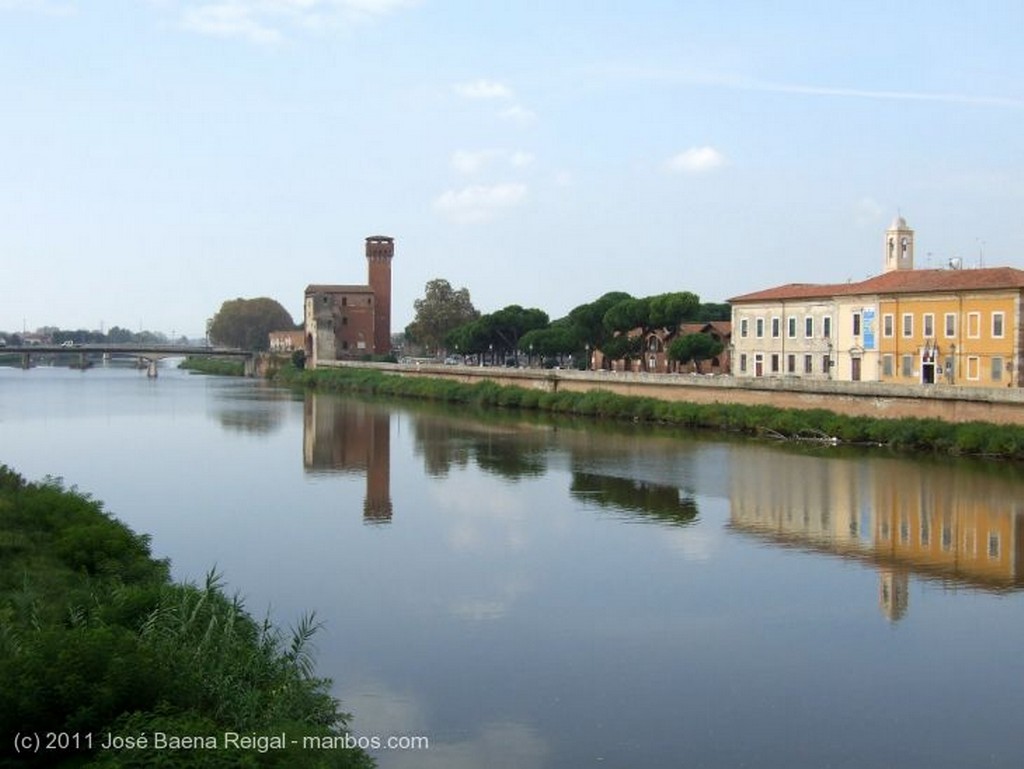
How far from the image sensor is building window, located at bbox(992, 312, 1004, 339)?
30234mm

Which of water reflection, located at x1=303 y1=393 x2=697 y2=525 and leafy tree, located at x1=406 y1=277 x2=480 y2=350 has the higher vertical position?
leafy tree, located at x1=406 y1=277 x2=480 y2=350

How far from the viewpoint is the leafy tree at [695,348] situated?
45.6 m

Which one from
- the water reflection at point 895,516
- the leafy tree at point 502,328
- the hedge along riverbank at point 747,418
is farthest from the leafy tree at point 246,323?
the water reflection at point 895,516

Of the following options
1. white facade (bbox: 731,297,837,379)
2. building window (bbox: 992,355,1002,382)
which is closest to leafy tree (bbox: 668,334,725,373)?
white facade (bbox: 731,297,837,379)

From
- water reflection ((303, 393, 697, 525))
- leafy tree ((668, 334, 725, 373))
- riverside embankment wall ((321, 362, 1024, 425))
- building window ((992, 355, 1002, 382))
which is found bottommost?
water reflection ((303, 393, 697, 525))

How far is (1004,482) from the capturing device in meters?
21.8

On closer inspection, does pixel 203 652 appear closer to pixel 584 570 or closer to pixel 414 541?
pixel 584 570

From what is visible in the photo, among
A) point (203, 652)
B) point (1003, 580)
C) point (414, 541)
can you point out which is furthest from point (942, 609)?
point (203, 652)

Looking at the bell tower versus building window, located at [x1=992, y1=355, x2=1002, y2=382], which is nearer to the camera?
building window, located at [x1=992, y1=355, x2=1002, y2=382]

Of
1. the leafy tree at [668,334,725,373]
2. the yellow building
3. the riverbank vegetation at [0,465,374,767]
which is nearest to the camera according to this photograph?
the riverbank vegetation at [0,465,374,767]

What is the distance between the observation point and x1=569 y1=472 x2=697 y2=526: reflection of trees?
1886cm

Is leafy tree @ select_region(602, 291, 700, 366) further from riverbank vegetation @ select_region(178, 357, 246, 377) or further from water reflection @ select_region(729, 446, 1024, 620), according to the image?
riverbank vegetation @ select_region(178, 357, 246, 377)

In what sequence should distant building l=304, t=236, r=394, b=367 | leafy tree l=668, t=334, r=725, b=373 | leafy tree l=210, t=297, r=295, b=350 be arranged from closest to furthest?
leafy tree l=668, t=334, r=725, b=373 → distant building l=304, t=236, r=394, b=367 → leafy tree l=210, t=297, r=295, b=350

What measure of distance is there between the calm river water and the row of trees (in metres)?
19.6
